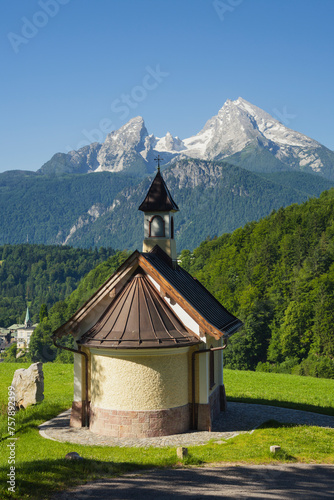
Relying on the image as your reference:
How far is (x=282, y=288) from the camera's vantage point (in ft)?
264

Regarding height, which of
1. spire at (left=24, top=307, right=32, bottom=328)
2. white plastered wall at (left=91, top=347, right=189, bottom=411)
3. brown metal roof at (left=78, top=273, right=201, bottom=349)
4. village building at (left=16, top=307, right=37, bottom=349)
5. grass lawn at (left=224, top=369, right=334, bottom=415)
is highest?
brown metal roof at (left=78, top=273, right=201, bottom=349)

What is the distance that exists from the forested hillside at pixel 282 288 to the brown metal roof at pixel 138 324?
4293cm

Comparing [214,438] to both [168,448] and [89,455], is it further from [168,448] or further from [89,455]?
[89,455]

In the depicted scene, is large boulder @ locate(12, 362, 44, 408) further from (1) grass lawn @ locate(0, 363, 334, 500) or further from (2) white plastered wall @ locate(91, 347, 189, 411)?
(2) white plastered wall @ locate(91, 347, 189, 411)

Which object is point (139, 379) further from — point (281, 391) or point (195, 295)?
point (281, 391)

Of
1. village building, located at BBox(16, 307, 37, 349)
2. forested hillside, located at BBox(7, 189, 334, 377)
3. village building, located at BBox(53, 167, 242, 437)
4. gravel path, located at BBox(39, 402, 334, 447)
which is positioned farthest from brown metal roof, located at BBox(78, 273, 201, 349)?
village building, located at BBox(16, 307, 37, 349)

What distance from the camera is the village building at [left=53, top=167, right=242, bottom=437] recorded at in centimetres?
1773

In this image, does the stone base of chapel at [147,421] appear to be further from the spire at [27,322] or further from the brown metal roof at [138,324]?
the spire at [27,322]

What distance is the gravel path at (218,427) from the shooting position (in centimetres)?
1722

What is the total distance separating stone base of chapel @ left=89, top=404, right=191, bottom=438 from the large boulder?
626 centimetres

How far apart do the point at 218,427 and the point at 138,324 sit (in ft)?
16.3

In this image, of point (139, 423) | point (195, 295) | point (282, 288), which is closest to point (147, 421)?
point (139, 423)

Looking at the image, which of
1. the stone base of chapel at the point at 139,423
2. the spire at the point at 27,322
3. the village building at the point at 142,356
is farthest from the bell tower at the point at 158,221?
the spire at the point at 27,322

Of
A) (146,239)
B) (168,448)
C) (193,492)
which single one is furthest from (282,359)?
(193,492)
